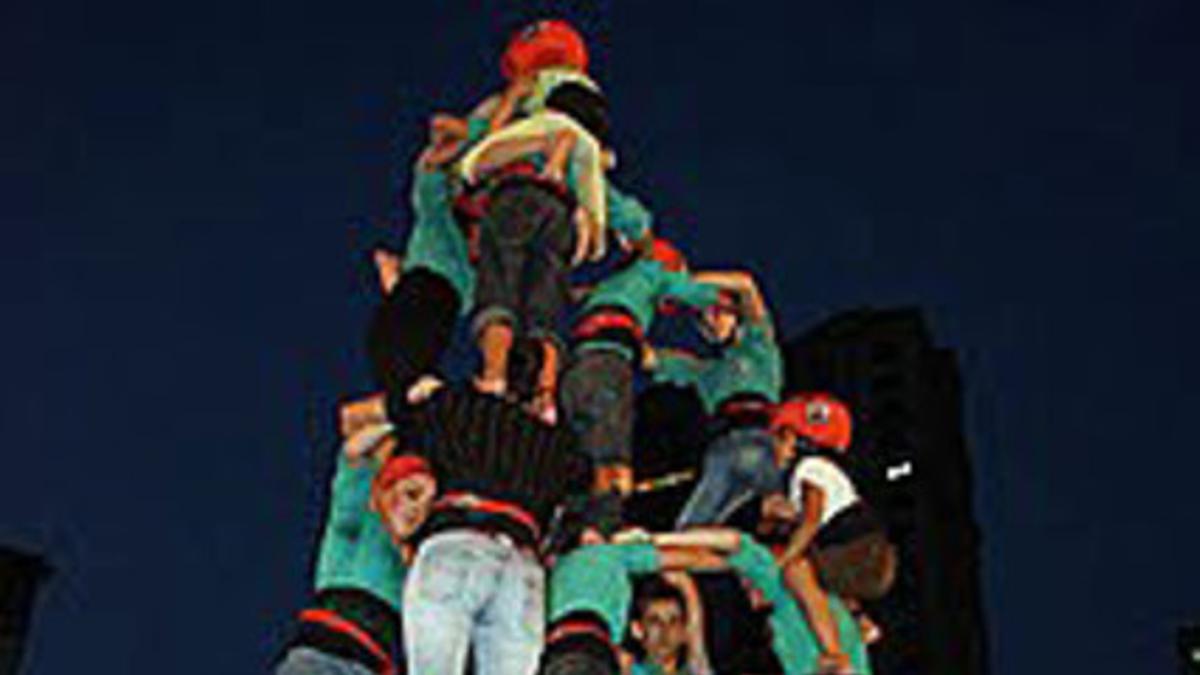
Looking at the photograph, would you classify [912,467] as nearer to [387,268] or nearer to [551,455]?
[387,268]

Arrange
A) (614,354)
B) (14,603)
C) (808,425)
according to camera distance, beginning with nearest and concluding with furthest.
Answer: (614,354) → (808,425) → (14,603)

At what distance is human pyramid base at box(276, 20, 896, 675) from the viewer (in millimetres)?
6250

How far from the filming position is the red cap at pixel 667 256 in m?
8.71

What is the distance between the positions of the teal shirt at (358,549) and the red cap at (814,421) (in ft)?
8.66

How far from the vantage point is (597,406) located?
25.6 feet

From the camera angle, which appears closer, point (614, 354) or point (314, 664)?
point (314, 664)

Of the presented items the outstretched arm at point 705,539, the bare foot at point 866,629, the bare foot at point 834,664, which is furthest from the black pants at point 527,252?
the bare foot at point 866,629

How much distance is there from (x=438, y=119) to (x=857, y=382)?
59572 mm

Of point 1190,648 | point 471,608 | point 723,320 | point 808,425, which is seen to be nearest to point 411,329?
point 471,608

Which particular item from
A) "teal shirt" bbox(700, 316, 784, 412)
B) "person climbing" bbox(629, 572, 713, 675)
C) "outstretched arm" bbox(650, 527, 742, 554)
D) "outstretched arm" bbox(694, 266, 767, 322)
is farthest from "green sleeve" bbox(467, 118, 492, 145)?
"person climbing" bbox(629, 572, 713, 675)

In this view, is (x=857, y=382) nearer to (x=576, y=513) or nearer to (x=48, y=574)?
(x=48, y=574)

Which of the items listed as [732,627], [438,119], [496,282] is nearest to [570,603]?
[496,282]

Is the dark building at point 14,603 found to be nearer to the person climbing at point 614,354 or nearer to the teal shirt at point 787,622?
the person climbing at point 614,354

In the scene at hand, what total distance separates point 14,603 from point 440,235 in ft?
193
